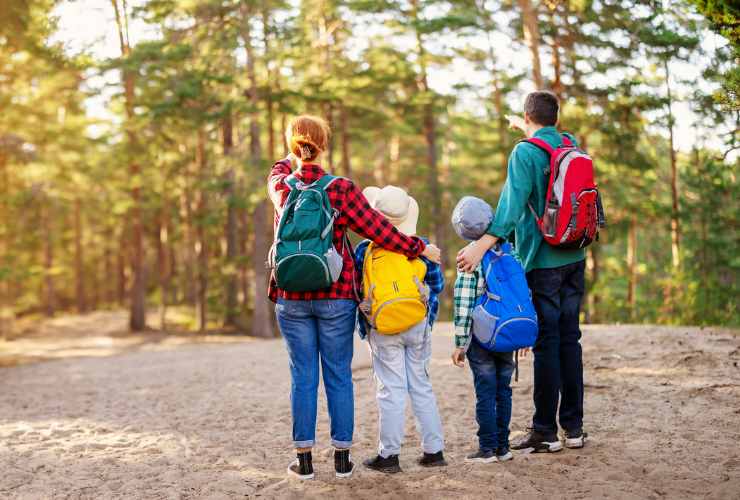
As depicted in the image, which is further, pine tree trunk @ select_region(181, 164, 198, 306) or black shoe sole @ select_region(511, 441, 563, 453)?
pine tree trunk @ select_region(181, 164, 198, 306)

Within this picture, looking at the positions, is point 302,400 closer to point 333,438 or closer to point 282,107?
point 333,438

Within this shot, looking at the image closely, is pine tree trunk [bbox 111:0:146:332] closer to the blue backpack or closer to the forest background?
the forest background

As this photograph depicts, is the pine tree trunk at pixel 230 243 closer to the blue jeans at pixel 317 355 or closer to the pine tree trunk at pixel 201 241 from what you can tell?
the pine tree trunk at pixel 201 241

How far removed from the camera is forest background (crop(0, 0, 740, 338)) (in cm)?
1548

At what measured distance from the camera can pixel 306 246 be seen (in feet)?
13.5

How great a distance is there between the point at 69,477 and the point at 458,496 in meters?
3.00

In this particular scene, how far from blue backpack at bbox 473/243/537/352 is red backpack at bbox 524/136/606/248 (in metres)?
0.35

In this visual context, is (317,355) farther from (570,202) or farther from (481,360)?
(570,202)

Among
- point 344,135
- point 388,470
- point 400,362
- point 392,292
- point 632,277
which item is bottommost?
point 388,470

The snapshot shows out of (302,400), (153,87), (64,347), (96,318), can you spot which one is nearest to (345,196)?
(302,400)

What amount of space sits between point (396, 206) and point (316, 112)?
67.3 ft

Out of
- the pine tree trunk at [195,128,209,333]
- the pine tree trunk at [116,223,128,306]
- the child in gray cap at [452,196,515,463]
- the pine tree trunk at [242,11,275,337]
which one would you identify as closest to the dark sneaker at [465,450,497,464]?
the child in gray cap at [452,196,515,463]

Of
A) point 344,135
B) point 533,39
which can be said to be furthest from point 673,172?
point 344,135

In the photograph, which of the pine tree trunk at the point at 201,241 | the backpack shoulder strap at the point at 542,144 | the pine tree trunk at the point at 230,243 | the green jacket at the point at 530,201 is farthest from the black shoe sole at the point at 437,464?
the pine tree trunk at the point at 201,241
